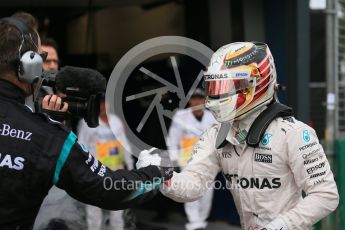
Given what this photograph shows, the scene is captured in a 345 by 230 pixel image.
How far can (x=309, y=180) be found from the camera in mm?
2770

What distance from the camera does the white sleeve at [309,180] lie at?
2719 millimetres

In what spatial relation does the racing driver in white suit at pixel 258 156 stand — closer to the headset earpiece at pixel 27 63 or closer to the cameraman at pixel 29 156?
the cameraman at pixel 29 156

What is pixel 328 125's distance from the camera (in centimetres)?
625

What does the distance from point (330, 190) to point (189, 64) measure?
15.4ft

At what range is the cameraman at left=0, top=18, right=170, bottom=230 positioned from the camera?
2250mm

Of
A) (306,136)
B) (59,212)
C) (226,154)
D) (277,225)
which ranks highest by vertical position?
(306,136)

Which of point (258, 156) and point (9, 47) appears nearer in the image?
point (9, 47)

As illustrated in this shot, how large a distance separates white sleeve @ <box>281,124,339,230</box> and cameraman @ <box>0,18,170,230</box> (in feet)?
2.60

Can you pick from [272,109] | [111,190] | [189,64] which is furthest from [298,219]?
[189,64]

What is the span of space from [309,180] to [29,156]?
1279 millimetres

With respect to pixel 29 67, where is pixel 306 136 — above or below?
below

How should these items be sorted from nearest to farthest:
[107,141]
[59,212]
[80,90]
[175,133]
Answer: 1. [80,90]
2. [59,212]
3. [107,141]
4. [175,133]

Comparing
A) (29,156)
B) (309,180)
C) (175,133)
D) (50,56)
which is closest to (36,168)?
(29,156)

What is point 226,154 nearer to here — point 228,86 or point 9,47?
point 228,86
